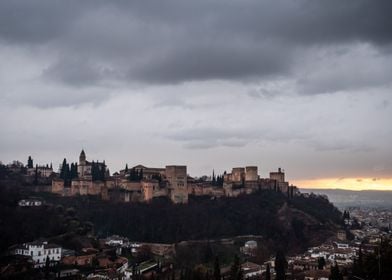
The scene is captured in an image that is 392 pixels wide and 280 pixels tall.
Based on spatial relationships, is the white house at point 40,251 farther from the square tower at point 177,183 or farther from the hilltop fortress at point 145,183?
the square tower at point 177,183

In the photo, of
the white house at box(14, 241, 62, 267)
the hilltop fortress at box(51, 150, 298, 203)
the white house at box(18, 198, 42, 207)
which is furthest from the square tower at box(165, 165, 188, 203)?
the white house at box(14, 241, 62, 267)

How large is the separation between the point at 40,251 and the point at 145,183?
1081 inches

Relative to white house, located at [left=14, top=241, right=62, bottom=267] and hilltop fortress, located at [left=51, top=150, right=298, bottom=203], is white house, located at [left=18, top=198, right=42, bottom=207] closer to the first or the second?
hilltop fortress, located at [left=51, top=150, right=298, bottom=203]

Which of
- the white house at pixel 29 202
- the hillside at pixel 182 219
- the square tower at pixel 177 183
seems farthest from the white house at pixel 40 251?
the square tower at pixel 177 183

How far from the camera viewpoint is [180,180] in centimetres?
6988

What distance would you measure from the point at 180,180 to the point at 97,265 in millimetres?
27707

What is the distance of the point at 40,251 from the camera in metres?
42.0

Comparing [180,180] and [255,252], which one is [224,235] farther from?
[180,180]

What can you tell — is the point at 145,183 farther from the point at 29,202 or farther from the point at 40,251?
the point at 40,251

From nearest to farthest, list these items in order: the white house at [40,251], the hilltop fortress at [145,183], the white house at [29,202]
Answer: the white house at [40,251]
the white house at [29,202]
the hilltop fortress at [145,183]

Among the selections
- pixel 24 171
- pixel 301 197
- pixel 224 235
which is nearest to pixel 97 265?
pixel 224 235

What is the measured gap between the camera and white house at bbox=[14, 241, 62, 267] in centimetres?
4159

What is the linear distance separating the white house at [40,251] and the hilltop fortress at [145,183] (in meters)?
24.5

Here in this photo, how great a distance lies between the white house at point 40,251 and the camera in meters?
41.6
